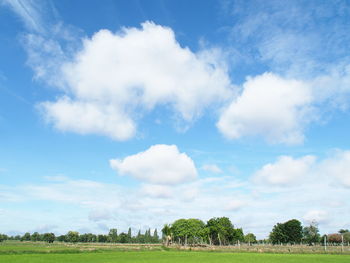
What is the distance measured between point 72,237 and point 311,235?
348 ft

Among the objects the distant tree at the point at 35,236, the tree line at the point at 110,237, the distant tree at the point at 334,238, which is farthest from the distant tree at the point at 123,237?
the distant tree at the point at 334,238

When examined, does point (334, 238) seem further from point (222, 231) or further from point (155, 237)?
point (155, 237)

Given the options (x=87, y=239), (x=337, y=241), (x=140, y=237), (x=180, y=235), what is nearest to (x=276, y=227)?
(x=337, y=241)

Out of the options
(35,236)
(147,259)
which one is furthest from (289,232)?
(35,236)

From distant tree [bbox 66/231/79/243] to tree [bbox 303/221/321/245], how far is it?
102 metres

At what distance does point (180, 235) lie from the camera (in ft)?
339

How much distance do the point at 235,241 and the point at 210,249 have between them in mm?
42918

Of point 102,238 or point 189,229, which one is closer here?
point 189,229

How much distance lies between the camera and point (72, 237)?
142 m

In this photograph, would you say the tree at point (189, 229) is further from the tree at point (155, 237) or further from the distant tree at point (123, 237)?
the tree at point (155, 237)

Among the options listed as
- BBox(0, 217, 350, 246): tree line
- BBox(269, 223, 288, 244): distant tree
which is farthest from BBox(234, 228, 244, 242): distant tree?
BBox(269, 223, 288, 244): distant tree

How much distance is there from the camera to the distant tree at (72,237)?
141 m

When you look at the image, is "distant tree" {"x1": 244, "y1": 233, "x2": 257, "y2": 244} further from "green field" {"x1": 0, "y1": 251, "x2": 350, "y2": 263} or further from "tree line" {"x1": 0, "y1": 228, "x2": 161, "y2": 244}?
"green field" {"x1": 0, "y1": 251, "x2": 350, "y2": 263}

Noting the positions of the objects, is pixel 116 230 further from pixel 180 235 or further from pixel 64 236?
pixel 180 235
